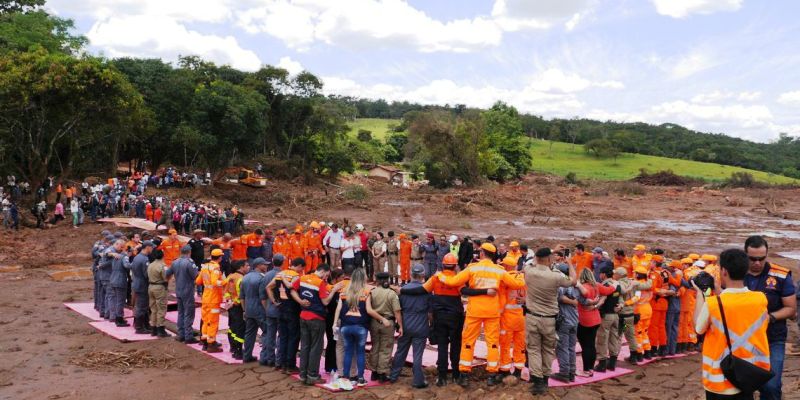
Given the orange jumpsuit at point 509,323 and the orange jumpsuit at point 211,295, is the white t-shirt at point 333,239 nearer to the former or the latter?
the orange jumpsuit at point 211,295

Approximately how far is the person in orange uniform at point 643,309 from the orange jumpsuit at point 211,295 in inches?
267

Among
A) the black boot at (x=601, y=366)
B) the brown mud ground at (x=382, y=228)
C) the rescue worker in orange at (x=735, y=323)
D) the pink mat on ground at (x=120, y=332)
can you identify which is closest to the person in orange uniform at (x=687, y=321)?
the brown mud ground at (x=382, y=228)

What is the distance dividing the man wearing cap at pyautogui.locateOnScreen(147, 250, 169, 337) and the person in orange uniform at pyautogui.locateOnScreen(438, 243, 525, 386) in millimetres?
5832

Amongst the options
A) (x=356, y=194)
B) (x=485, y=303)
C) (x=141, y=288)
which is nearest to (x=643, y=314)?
(x=485, y=303)

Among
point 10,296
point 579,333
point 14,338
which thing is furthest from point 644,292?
point 10,296

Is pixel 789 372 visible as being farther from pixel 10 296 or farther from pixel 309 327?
pixel 10 296

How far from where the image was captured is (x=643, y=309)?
949cm

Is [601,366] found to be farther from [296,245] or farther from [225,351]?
[296,245]

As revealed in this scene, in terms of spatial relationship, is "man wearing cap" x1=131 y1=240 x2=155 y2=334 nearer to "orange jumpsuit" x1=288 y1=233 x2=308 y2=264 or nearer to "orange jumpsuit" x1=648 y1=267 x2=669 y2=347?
"orange jumpsuit" x1=288 y1=233 x2=308 y2=264

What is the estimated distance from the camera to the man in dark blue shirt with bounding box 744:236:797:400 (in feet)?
17.7

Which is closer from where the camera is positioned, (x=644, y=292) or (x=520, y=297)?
(x=520, y=297)

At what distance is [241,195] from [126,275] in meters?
28.0

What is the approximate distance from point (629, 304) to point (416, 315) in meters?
3.62

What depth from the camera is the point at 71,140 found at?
3141 centimetres
